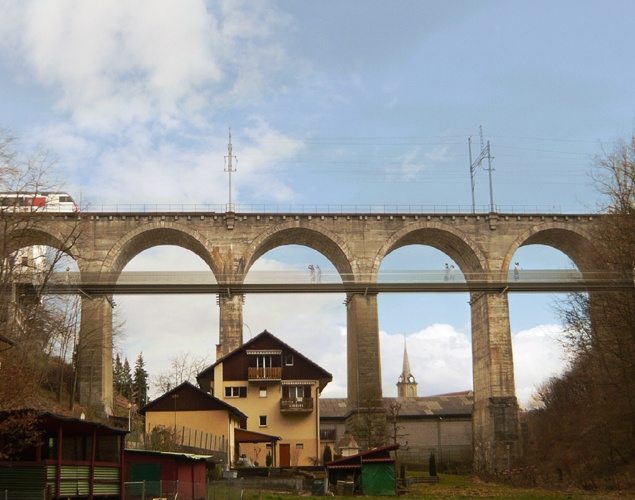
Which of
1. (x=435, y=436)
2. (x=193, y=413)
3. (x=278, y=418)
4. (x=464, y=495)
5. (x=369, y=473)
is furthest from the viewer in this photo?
(x=435, y=436)

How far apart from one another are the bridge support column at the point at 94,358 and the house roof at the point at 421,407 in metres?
20.8

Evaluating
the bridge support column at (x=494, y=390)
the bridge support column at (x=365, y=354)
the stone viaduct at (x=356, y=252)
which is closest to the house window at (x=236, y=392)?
the stone viaduct at (x=356, y=252)

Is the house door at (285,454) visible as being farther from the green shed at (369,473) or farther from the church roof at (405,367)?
the church roof at (405,367)

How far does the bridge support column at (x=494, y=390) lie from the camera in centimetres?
5091

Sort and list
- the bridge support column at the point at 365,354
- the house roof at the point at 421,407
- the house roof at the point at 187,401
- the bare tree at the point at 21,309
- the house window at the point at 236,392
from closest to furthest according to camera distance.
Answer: the bare tree at the point at 21,309
the house roof at the point at 187,401
the house window at the point at 236,392
the bridge support column at the point at 365,354
the house roof at the point at 421,407

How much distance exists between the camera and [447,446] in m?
64.4

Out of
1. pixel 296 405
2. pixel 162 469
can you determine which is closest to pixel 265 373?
pixel 296 405

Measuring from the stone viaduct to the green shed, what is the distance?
748 inches

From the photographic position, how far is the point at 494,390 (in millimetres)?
51875

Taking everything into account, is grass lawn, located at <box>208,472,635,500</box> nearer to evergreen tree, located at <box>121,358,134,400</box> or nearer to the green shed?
the green shed

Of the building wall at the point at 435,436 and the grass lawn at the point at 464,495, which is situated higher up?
the building wall at the point at 435,436

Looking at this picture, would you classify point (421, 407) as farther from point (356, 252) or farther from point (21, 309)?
point (21, 309)

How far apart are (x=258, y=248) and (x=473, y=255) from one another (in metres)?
14.4

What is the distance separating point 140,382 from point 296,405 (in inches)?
1601
